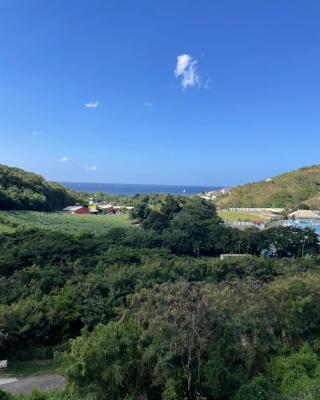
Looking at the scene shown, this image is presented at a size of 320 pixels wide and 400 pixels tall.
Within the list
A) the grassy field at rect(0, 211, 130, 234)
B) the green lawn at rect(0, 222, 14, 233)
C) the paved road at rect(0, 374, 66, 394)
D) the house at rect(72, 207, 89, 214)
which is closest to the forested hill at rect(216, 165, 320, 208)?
the house at rect(72, 207, 89, 214)

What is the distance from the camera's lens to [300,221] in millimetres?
64938

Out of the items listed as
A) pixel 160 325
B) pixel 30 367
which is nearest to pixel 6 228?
pixel 30 367

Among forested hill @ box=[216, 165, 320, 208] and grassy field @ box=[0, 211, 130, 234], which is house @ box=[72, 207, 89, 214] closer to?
grassy field @ box=[0, 211, 130, 234]

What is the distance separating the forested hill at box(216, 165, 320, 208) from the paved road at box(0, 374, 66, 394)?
78984 millimetres

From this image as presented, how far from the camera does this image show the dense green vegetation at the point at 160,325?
443 inches

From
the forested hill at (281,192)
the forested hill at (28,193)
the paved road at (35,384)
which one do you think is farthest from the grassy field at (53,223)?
the forested hill at (281,192)

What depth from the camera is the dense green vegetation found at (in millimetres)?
11242

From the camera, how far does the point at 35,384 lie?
15.2m

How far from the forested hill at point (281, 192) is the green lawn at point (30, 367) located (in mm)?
77868

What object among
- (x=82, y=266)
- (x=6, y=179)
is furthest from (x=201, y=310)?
(x=6, y=179)

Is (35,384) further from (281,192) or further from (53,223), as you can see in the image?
(281,192)

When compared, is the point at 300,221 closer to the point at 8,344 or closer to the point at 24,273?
the point at 24,273

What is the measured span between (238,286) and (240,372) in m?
3.87

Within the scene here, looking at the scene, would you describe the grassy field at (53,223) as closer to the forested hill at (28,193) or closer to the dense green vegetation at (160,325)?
the forested hill at (28,193)
